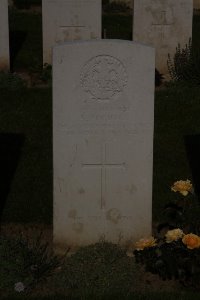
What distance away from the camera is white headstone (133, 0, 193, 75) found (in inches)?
504

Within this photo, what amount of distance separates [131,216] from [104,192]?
0.99 ft

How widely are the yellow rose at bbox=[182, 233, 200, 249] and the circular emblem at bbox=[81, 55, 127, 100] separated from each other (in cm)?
128

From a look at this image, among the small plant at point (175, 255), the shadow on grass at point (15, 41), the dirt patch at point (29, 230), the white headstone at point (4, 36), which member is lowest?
the dirt patch at point (29, 230)

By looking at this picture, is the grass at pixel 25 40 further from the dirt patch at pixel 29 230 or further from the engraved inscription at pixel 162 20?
the dirt patch at pixel 29 230

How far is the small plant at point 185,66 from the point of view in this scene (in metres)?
12.0

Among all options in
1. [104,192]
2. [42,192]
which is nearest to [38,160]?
[42,192]

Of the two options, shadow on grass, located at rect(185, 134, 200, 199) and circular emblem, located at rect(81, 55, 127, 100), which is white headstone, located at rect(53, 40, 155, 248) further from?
shadow on grass, located at rect(185, 134, 200, 199)

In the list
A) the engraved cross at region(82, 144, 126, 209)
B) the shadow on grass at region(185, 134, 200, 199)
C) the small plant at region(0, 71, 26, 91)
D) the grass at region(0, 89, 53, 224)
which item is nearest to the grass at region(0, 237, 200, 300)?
the engraved cross at region(82, 144, 126, 209)

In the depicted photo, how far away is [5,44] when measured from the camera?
12.9 meters

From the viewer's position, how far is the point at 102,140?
5941 mm

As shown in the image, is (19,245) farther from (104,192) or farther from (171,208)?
(171,208)

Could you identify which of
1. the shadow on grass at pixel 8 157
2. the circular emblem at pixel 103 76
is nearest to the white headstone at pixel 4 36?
the shadow on grass at pixel 8 157

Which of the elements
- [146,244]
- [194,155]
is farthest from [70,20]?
[146,244]

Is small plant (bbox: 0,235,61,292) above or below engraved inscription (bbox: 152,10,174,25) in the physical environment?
below
